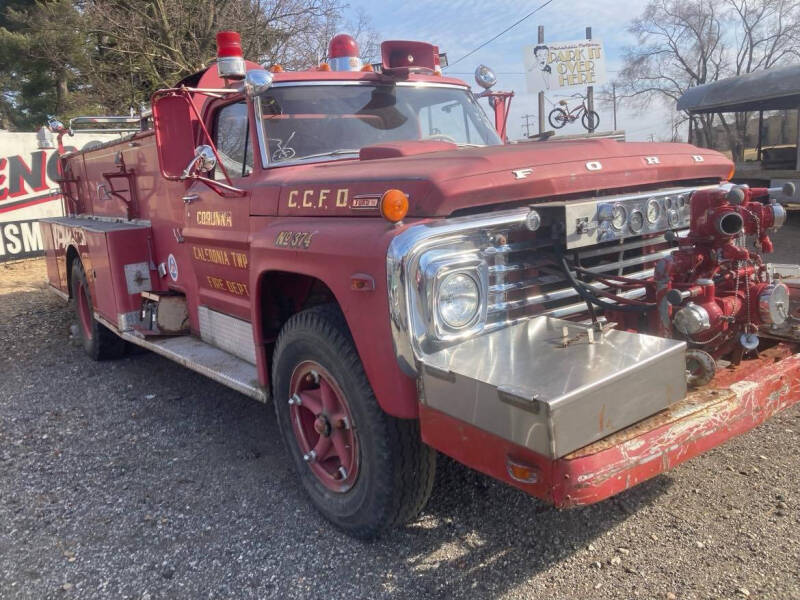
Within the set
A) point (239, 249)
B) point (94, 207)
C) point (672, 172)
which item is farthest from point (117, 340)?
point (672, 172)

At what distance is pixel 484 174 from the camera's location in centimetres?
253

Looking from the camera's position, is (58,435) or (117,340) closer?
(58,435)

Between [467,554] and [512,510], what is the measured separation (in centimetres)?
40

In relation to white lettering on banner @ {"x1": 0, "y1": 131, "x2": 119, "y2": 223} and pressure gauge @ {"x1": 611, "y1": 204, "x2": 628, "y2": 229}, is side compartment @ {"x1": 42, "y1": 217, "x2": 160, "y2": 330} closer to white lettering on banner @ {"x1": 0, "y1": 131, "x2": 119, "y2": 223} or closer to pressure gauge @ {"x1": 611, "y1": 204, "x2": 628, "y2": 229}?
pressure gauge @ {"x1": 611, "y1": 204, "x2": 628, "y2": 229}

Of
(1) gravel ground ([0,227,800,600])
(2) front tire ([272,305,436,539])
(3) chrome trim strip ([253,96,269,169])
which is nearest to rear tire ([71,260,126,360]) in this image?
(1) gravel ground ([0,227,800,600])

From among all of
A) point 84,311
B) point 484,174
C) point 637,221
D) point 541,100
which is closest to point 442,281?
point 484,174

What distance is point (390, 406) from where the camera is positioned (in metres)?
2.46

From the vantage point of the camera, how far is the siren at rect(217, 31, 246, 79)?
3330 millimetres

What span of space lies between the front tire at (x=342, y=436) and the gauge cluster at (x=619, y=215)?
100cm

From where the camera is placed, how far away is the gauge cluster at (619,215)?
2.54 meters

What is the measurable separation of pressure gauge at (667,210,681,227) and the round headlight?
1.05 m

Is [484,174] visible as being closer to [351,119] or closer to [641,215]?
[641,215]

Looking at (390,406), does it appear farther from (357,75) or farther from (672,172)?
(357,75)

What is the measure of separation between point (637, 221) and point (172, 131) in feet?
8.88
